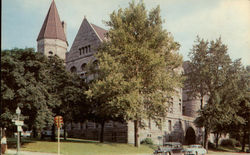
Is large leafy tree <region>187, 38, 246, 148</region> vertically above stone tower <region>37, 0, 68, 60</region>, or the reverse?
stone tower <region>37, 0, 68, 60</region>

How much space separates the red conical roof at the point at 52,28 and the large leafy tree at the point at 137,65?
22.3 meters

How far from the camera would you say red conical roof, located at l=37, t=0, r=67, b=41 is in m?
53.2

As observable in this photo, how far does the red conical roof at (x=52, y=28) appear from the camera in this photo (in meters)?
53.2

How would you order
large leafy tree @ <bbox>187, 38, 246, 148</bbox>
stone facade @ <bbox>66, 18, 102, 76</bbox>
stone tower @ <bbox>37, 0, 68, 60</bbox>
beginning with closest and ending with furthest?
large leafy tree @ <bbox>187, 38, 246, 148</bbox> < stone facade @ <bbox>66, 18, 102, 76</bbox> < stone tower @ <bbox>37, 0, 68, 60</bbox>

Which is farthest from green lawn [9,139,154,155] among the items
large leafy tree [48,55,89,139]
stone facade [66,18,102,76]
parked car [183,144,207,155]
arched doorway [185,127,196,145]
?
arched doorway [185,127,196,145]

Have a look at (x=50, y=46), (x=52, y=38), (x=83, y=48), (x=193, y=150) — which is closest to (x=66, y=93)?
(x=83, y=48)

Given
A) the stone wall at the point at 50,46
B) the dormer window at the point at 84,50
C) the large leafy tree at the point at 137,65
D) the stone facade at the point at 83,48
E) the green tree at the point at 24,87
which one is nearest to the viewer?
the green tree at the point at 24,87

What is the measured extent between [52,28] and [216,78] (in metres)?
34.2

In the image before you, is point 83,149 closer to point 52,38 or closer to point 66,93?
point 66,93

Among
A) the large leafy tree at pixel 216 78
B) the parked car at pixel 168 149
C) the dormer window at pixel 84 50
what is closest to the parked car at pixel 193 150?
A: the parked car at pixel 168 149

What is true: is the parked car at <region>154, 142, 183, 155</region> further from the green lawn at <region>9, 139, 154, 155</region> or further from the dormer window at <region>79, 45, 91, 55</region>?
the dormer window at <region>79, 45, 91, 55</region>

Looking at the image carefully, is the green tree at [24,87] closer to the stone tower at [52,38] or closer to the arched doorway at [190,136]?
the stone tower at [52,38]

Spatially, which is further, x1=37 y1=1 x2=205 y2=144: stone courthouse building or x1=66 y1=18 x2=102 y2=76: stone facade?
x1=66 y1=18 x2=102 y2=76: stone facade

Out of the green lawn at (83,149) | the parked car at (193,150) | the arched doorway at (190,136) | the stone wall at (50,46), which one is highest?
the stone wall at (50,46)
